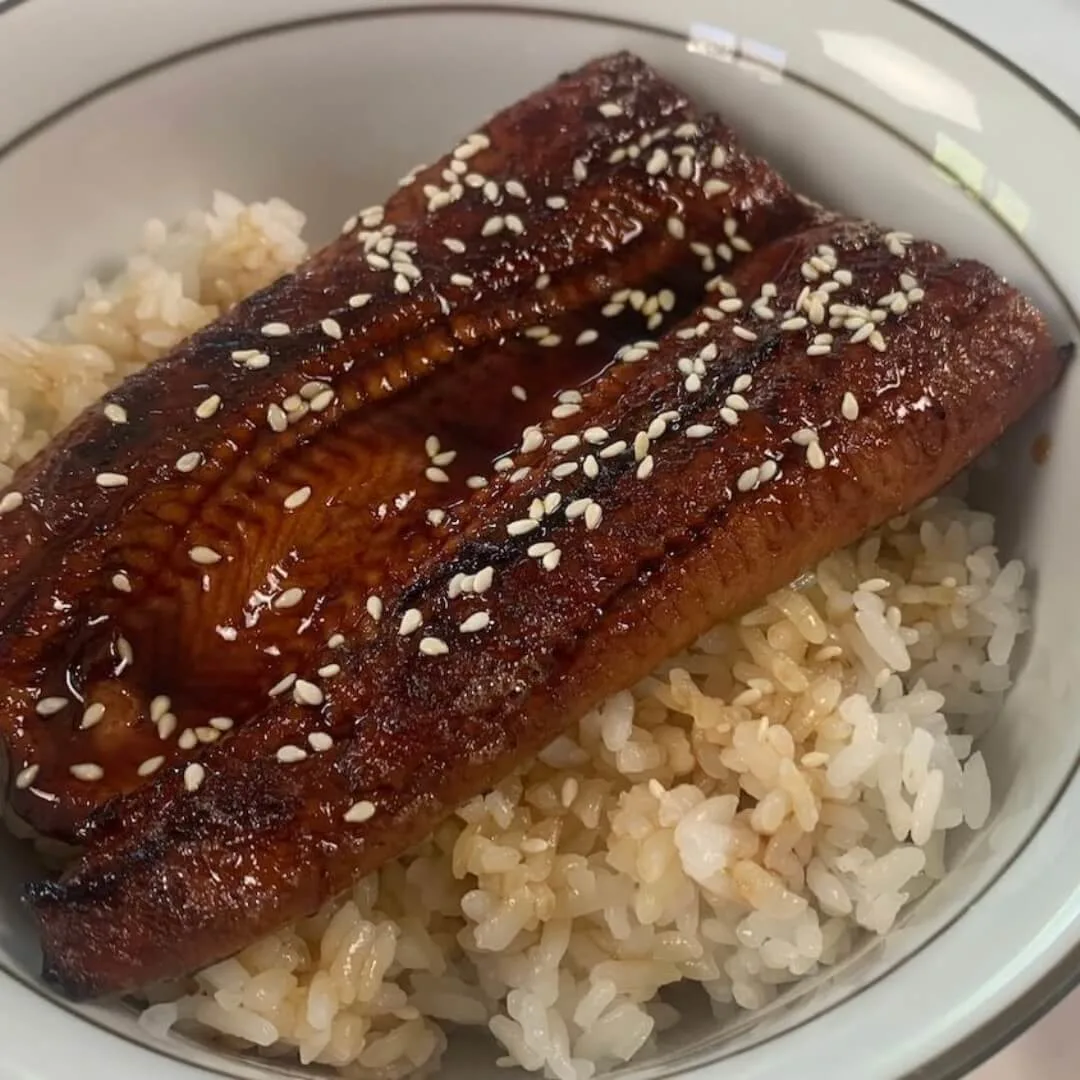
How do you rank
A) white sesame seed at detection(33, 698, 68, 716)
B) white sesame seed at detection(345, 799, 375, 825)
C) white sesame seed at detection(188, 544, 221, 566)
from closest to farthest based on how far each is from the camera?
white sesame seed at detection(345, 799, 375, 825)
white sesame seed at detection(33, 698, 68, 716)
white sesame seed at detection(188, 544, 221, 566)

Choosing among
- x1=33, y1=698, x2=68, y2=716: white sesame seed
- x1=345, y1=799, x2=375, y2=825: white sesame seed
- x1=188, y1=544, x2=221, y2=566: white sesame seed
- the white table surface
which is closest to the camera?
x1=345, y1=799, x2=375, y2=825: white sesame seed

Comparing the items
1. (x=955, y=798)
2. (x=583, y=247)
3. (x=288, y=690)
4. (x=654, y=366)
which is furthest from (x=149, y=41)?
(x=955, y=798)

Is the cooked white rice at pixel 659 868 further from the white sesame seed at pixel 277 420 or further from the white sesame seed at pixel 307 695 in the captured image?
the white sesame seed at pixel 277 420

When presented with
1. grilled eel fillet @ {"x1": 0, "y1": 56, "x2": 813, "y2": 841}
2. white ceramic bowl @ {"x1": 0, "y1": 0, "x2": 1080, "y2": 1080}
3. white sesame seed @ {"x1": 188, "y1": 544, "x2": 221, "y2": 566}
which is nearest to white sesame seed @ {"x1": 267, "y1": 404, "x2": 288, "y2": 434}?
grilled eel fillet @ {"x1": 0, "y1": 56, "x2": 813, "y2": 841}

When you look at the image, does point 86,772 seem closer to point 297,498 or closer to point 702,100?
point 297,498

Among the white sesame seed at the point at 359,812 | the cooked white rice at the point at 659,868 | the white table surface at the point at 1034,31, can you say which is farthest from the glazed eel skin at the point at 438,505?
the white table surface at the point at 1034,31

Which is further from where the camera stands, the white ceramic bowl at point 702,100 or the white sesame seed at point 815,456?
the white sesame seed at point 815,456

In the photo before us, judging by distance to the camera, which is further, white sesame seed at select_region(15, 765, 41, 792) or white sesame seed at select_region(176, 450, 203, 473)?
white sesame seed at select_region(176, 450, 203, 473)

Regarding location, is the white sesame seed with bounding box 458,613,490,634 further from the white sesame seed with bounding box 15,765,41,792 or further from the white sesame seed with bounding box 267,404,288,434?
the white sesame seed with bounding box 15,765,41,792
